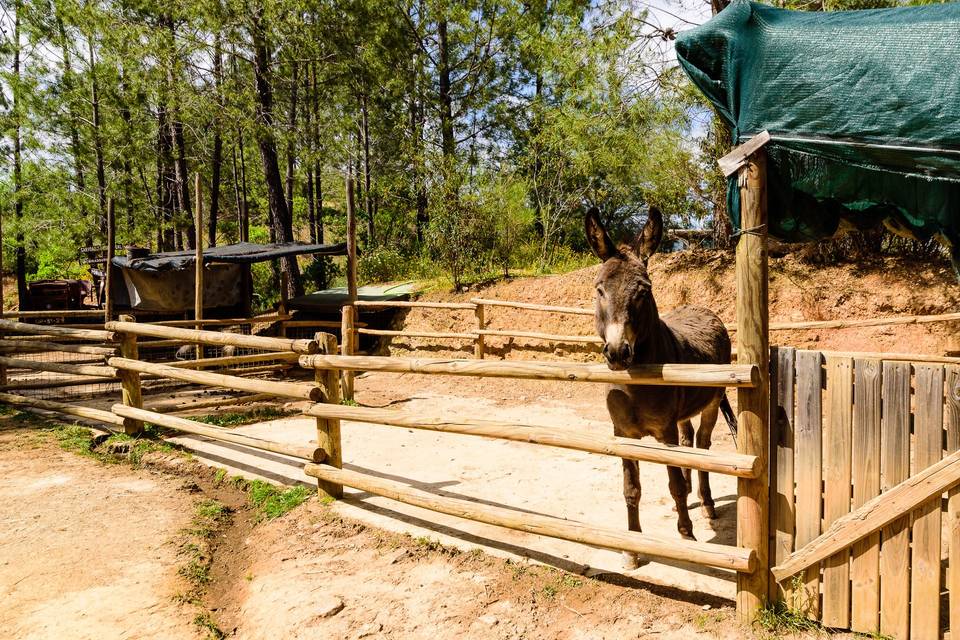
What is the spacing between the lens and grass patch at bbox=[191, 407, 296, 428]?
796 cm

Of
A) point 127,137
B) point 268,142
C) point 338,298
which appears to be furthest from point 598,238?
point 127,137

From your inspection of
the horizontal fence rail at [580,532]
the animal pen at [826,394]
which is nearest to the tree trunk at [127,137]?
the horizontal fence rail at [580,532]

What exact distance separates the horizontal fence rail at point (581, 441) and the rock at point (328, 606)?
1283 millimetres

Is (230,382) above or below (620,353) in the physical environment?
below

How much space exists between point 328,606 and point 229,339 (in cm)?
352

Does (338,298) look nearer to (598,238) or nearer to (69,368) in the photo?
(69,368)

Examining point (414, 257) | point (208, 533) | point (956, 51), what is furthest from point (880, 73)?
point (414, 257)

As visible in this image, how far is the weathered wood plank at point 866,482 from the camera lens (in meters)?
2.83

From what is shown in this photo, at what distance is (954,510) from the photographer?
8.65ft

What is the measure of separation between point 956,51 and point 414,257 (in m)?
16.3

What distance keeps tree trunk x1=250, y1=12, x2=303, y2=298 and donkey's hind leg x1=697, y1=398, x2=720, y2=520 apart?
12458mm

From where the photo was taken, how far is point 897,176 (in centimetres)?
267

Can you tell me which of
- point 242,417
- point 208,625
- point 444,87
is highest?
point 444,87

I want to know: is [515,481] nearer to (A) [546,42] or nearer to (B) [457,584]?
(B) [457,584]
